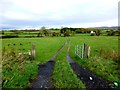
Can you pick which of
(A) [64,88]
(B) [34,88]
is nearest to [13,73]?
(B) [34,88]

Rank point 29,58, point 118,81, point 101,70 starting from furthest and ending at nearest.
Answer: point 29,58
point 101,70
point 118,81

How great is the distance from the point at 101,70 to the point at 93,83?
3.46m

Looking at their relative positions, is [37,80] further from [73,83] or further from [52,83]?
[73,83]

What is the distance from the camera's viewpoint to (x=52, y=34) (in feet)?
330

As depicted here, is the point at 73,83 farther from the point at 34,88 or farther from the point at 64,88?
the point at 34,88

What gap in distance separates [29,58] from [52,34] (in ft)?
257

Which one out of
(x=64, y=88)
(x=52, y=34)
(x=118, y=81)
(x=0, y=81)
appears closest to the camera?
(x=64, y=88)

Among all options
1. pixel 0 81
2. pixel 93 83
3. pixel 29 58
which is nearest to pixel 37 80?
pixel 0 81

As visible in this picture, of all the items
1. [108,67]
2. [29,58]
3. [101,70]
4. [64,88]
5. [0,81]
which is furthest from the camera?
[29,58]

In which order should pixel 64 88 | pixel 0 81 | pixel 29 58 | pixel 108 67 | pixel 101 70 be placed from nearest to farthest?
pixel 64 88 → pixel 0 81 → pixel 101 70 → pixel 108 67 → pixel 29 58

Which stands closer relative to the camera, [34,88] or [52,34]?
[34,88]

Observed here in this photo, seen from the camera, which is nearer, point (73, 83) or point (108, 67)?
point (73, 83)

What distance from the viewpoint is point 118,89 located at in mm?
10828

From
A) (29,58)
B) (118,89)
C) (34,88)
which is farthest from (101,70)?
(29,58)
